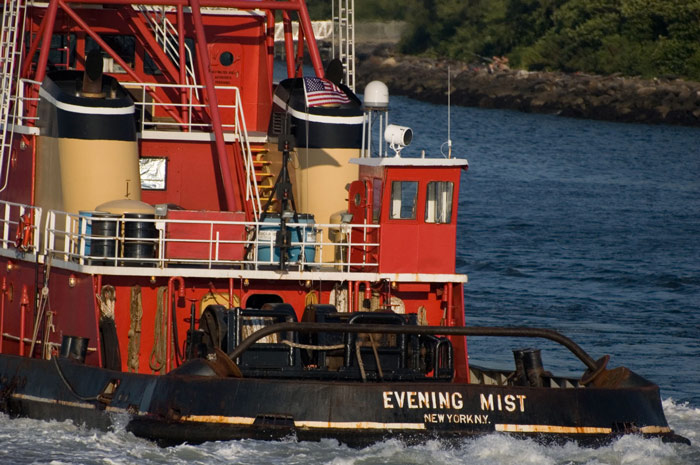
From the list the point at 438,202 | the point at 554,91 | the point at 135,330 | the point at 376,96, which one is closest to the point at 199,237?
the point at 135,330

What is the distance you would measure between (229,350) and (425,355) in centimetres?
268

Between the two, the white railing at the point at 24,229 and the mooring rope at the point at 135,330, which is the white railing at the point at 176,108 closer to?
the white railing at the point at 24,229

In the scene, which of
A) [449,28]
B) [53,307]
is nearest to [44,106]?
[53,307]

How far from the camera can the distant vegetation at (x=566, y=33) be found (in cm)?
8562

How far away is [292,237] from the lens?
1953cm

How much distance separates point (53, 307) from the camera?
19469 millimetres

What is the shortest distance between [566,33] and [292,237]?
2925 inches

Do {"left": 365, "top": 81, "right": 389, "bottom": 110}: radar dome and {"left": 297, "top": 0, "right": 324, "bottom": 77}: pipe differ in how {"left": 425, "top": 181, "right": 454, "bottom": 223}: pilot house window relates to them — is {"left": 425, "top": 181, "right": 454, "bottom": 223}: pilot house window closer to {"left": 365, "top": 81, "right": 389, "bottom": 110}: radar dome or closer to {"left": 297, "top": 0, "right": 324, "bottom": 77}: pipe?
{"left": 365, "top": 81, "right": 389, "bottom": 110}: radar dome

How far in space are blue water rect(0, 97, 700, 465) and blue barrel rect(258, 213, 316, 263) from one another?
3.62 meters

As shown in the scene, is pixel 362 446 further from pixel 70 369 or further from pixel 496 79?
pixel 496 79

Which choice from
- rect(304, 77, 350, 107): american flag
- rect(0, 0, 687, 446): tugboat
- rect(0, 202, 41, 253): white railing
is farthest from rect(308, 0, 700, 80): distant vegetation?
rect(0, 202, 41, 253): white railing

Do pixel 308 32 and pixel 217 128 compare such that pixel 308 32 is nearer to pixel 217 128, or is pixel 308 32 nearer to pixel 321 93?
pixel 321 93

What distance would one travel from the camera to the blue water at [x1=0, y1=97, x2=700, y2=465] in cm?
1605

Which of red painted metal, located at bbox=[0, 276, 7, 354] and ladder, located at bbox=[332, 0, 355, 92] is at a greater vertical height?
ladder, located at bbox=[332, 0, 355, 92]
